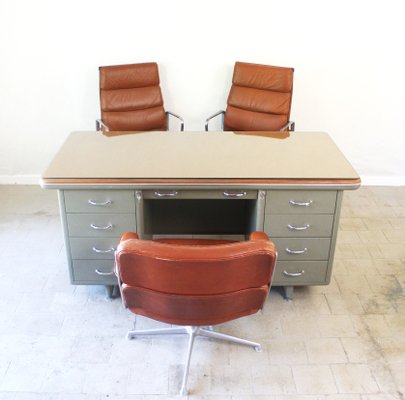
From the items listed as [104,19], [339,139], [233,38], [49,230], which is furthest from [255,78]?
[49,230]

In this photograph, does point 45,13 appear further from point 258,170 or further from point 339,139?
point 339,139

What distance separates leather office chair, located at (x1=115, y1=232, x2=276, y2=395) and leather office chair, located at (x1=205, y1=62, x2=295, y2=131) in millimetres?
1877

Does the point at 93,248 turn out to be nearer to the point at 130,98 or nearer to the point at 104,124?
the point at 104,124

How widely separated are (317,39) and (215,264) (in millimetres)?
2533

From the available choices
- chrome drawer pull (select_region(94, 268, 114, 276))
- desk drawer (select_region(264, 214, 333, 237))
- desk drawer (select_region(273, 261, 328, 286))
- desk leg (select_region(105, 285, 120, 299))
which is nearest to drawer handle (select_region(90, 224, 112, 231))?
chrome drawer pull (select_region(94, 268, 114, 276))

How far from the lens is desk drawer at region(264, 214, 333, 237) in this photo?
Result: 8.05ft

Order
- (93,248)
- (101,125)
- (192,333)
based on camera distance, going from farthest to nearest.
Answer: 1. (101,125)
2. (93,248)
3. (192,333)

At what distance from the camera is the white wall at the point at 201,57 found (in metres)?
3.55

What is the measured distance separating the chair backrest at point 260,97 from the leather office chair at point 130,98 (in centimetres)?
46

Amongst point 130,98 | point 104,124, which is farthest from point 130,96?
point 104,124

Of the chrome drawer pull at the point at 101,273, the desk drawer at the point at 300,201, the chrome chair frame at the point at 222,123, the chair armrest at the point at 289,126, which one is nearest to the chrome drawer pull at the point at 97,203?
the chrome drawer pull at the point at 101,273

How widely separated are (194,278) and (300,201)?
0.87m

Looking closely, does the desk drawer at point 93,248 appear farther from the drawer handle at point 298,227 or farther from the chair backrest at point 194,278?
the drawer handle at point 298,227

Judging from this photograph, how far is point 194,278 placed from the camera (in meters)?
1.77
